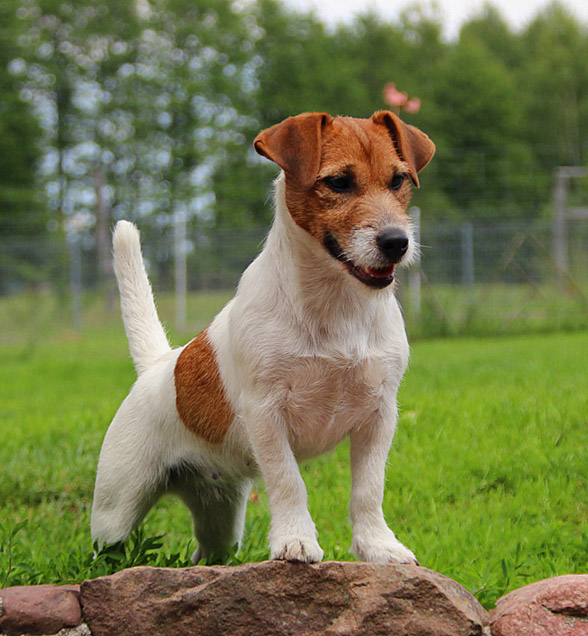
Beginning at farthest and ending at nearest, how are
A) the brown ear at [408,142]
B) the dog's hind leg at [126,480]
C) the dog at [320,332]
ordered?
the dog's hind leg at [126,480] < the brown ear at [408,142] < the dog at [320,332]

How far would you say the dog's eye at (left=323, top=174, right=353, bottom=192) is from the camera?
2.63 meters

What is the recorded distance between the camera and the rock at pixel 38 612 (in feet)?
9.00

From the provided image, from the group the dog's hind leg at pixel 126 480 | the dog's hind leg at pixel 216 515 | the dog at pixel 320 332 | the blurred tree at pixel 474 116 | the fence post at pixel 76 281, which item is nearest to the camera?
the dog at pixel 320 332

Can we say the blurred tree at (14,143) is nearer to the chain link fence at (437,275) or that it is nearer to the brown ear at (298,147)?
the chain link fence at (437,275)

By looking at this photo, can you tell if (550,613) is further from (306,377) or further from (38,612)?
(38,612)

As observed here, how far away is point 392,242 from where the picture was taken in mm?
2518

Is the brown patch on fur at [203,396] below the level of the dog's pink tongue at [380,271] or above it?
below

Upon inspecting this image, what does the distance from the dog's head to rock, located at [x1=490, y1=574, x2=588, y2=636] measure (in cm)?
115

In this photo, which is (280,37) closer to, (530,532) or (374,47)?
(374,47)

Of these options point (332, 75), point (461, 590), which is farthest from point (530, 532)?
point (332, 75)

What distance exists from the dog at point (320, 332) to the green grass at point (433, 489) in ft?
2.34

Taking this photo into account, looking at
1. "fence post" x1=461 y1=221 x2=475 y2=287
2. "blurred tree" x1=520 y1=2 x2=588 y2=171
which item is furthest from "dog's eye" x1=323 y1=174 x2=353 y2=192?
"blurred tree" x1=520 y1=2 x2=588 y2=171

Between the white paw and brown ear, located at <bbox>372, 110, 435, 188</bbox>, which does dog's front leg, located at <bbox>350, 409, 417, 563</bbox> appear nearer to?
the white paw

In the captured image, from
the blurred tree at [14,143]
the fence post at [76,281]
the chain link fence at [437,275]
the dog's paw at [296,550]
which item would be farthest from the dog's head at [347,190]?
the blurred tree at [14,143]
